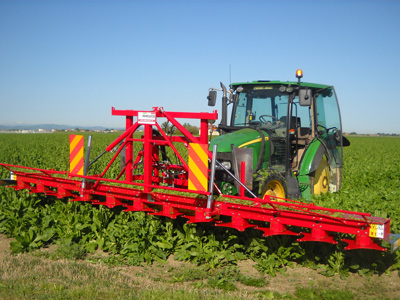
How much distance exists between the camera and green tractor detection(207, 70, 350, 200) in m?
7.03

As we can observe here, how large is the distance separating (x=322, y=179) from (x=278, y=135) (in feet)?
5.88

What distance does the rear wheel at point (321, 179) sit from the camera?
8.65 m

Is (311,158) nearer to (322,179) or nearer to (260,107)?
(322,179)

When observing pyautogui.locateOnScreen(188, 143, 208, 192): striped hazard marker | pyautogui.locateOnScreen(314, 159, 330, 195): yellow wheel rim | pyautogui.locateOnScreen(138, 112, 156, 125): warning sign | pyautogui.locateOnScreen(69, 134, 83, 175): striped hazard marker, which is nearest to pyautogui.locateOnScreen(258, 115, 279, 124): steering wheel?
pyautogui.locateOnScreen(314, 159, 330, 195): yellow wheel rim

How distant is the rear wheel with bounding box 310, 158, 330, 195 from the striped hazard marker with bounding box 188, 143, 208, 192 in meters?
3.73

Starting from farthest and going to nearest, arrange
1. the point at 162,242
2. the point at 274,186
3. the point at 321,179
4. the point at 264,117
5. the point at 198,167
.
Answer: the point at 321,179, the point at 264,117, the point at 274,186, the point at 162,242, the point at 198,167

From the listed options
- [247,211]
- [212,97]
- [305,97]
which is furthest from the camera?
[212,97]

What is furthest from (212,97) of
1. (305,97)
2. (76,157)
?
(76,157)

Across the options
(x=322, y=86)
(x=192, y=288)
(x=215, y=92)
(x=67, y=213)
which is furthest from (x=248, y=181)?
(x=322, y=86)

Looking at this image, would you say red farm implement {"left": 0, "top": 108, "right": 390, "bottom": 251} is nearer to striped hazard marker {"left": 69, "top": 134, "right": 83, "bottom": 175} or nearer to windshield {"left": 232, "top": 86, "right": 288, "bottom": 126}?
striped hazard marker {"left": 69, "top": 134, "right": 83, "bottom": 175}

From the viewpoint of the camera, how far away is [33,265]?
5379 millimetres

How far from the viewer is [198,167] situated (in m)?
5.32

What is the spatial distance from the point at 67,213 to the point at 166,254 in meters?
1.93

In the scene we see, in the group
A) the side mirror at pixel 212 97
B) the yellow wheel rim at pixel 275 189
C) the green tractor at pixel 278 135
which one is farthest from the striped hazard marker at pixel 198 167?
the side mirror at pixel 212 97
